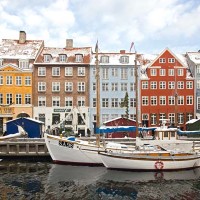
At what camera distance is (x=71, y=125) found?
172 feet

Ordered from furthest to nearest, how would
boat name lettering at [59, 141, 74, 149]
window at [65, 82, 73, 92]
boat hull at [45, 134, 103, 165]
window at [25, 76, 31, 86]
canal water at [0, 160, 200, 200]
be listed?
1. window at [65, 82, 73, 92]
2. window at [25, 76, 31, 86]
3. boat name lettering at [59, 141, 74, 149]
4. boat hull at [45, 134, 103, 165]
5. canal water at [0, 160, 200, 200]

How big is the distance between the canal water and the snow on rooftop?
1150 inches

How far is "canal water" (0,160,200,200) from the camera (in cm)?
2047

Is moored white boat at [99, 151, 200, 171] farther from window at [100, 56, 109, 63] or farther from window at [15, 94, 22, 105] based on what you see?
window at [100, 56, 109, 63]

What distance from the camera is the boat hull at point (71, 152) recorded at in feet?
100.0

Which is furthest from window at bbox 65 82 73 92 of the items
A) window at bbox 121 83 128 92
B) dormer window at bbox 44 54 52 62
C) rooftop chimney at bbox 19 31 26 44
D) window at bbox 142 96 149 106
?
window at bbox 142 96 149 106

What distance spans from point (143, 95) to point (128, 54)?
757 cm

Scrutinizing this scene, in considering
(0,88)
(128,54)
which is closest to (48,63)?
(0,88)

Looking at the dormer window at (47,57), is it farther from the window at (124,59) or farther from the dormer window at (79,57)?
the window at (124,59)

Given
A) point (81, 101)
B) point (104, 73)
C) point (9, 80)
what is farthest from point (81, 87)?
point (9, 80)

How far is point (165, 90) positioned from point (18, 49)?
26.1 metres

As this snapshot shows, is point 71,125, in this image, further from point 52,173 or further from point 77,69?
point 52,173

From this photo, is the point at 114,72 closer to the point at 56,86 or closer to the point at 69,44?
the point at 56,86

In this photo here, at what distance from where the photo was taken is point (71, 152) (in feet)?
102
